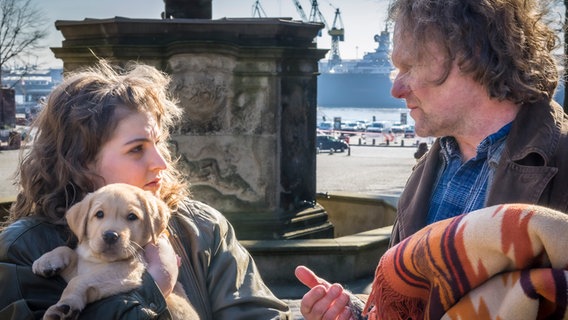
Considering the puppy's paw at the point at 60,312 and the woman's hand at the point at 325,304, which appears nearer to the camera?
the puppy's paw at the point at 60,312

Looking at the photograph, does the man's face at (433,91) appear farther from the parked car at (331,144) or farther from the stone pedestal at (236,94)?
the parked car at (331,144)

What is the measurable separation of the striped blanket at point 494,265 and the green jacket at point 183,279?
34.2 inches

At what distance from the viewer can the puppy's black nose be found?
96.9 inches

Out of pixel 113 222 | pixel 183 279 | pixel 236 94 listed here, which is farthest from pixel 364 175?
pixel 113 222

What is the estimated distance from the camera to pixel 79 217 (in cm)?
253

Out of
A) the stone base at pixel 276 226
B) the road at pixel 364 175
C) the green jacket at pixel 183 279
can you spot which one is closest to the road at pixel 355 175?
the road at pixel 364 175

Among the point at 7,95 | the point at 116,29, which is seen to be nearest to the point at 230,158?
the point at 116,29

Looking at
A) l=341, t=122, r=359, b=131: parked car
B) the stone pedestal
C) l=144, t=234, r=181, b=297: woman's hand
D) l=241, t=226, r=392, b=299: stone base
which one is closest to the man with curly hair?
l=144, t=234, r=181, b=297: woman's hand

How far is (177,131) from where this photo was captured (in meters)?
7.51

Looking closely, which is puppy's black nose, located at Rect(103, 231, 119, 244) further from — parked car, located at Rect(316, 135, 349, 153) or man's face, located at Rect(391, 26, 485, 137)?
parked car, located at Rect(316, 135, 349, 153)

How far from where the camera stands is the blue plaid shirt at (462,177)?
249 centimetres

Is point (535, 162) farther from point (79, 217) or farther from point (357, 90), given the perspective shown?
point (357, 90)

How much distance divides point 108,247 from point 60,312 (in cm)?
27

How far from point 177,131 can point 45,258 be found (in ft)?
16.8
